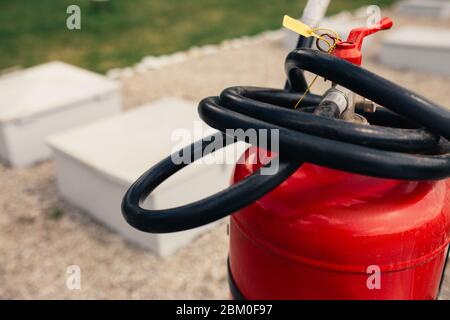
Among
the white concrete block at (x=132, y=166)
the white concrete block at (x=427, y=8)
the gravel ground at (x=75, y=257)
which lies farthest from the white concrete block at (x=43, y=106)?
the white concrete block at (x=427, y=8)

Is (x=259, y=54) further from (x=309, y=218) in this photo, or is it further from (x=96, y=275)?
(x=309, y=218)

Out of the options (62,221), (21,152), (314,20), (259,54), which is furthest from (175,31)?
(314,20)

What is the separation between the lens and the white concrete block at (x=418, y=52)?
15.9 feet

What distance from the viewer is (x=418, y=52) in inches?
194

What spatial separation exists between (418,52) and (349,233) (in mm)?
4523

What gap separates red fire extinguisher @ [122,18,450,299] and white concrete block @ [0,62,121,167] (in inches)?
90.0

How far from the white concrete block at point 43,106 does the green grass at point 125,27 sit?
1.43 meters

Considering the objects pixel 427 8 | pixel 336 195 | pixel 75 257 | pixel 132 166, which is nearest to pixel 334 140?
pixel 336 195

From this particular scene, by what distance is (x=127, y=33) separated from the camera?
20.0ft

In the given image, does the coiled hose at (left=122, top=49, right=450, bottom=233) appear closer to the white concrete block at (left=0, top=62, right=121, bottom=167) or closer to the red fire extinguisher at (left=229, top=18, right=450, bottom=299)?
the red fire extinguisher at (left=229, top=18, right=450, bottom=299)

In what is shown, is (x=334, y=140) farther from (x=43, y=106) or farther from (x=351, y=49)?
(x=43, y=106)

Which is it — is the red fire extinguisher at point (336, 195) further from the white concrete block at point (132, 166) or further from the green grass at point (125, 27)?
the green grass at point (125, 27)

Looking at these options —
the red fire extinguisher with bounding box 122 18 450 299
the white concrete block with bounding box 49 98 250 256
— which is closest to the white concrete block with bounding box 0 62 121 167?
the white concrete block with bounding box 49 98 250 256

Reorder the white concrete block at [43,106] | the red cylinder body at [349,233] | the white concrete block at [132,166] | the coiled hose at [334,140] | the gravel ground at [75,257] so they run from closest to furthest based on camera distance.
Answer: the coiled hose at [334,140] → the red cylinder body at [349,233] → the gravel ground at [75,257] → the white concrete block at [132,166] → the white concrete block at [43,106]
